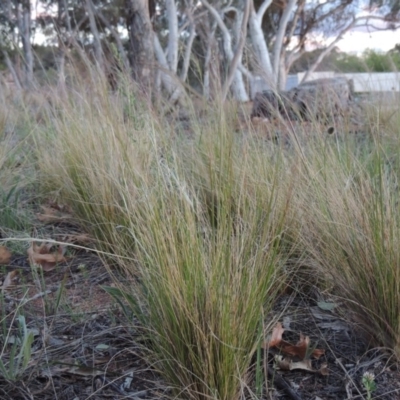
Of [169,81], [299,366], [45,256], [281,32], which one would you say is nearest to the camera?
[299,366]

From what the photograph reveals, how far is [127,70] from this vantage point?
313cm

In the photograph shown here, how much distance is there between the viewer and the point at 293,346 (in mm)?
1580

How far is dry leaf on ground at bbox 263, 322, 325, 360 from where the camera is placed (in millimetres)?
1570

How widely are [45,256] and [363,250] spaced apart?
4.16 ft

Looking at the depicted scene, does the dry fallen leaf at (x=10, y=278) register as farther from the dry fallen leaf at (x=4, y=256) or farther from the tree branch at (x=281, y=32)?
the tree branch at (x=281, y=32)

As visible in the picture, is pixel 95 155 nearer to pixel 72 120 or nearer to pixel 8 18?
pixel 72 120

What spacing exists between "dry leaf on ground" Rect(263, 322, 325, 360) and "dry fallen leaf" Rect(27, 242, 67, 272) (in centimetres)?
97

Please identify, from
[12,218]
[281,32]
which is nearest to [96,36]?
[12,218]

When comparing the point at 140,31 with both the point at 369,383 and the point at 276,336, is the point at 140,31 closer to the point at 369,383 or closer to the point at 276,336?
the point at 276,336

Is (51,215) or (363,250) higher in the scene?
(363,250)

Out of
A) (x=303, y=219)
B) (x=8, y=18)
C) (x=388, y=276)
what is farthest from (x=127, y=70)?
(x=8, y=18)

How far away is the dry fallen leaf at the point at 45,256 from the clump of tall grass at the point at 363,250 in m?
1.00

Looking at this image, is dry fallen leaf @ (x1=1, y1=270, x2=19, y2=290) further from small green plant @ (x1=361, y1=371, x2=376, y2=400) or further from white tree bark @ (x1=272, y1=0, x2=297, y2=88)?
white tree bark @ (x1=272, y1=0, x2=297, y2=88)

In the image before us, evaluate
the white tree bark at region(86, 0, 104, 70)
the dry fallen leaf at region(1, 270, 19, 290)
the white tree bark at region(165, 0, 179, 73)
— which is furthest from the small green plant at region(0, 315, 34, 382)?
the white tree bark at region(165, 0, 179, 73)
